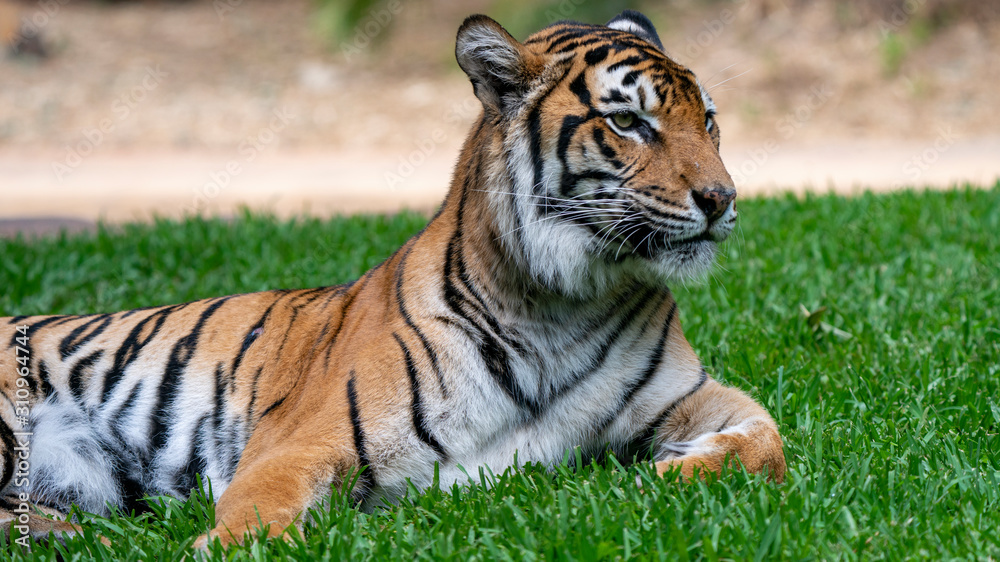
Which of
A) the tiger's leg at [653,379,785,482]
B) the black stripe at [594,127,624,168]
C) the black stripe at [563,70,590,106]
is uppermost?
the black stripe at [563,70,590,106]

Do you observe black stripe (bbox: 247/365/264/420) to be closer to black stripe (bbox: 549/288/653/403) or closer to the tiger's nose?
black stripe (bbox: 549/288/653/403)

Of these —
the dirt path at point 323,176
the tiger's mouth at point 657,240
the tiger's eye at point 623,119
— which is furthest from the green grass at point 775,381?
the dirt path at point 323,176

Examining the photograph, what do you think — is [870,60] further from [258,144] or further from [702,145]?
[702,145]

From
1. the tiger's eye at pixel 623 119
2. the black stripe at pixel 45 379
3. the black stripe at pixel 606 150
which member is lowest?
the black stripe at pixel 45 379

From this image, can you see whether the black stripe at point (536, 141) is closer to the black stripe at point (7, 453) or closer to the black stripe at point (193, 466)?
the black stripe at point (193, 466)

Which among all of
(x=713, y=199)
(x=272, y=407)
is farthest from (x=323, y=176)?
(x=713, y=199)

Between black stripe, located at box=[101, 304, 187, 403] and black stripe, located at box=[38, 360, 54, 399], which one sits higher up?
black stripe, located at box=[101, 304, 187, 403]

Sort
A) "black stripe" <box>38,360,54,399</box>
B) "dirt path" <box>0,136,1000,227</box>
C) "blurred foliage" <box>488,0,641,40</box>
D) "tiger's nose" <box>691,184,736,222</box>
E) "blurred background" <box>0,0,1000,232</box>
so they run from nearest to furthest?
1. "tiger's nose" <box>691,184,736,222</box>
2. "black stripe" <box>38,360,54,399</box>
3. "dirt path" <box>0,136,1000,227</box>
4. "blurred background" <box>0,0,1000,232</box>
5. "blurred foliage" <box>488,0,641,40</box>

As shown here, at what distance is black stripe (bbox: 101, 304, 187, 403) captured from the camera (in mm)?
3051

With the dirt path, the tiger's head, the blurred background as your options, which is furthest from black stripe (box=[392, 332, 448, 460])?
the blurred background

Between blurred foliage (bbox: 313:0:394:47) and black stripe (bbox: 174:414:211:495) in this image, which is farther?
blurred foliage (bbox: 313:0:394:47)

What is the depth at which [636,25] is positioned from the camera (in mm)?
3092

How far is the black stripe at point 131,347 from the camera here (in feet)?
10.0

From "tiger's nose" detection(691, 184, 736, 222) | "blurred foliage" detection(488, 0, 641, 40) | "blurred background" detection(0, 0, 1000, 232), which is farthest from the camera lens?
"blurred foliage" detection(488, 0, 641, 40)
